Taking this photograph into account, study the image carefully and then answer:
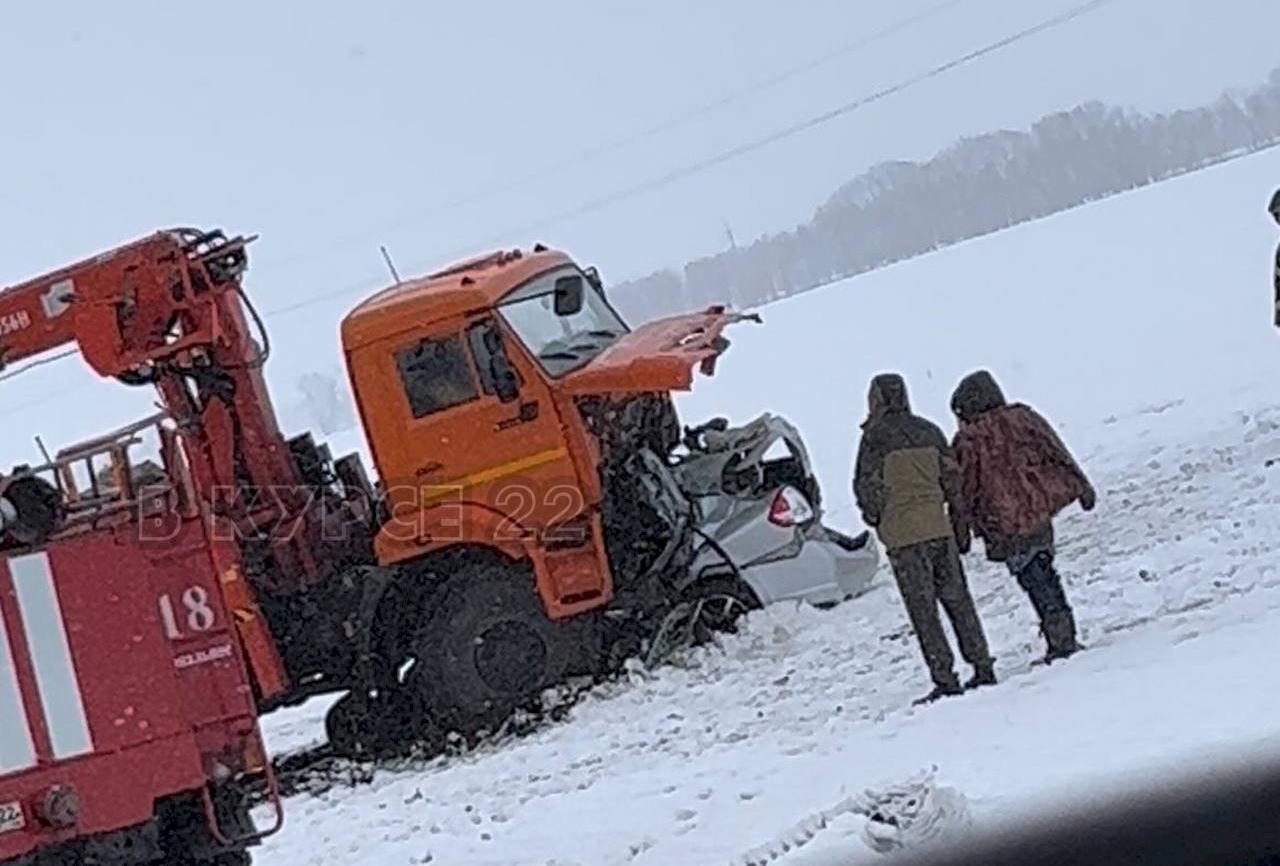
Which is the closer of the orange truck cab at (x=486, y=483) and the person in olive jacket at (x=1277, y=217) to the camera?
the orange truck cab at (x=486, y=483)

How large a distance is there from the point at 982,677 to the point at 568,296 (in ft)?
14.2

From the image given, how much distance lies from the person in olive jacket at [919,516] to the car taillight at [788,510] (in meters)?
2.70

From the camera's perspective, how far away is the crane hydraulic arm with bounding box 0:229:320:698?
11484mm

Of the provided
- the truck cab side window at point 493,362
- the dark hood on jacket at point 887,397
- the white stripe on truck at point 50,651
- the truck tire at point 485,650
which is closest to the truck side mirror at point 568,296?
the truck cab side window at point 493,362

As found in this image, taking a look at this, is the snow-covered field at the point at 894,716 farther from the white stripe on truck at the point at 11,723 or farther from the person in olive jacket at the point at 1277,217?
the white stripe on truck at the point at 11,723

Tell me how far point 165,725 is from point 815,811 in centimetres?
270

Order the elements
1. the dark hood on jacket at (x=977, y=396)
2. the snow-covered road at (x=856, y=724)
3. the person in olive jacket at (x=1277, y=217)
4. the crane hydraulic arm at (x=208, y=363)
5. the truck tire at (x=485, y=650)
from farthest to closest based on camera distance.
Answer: the person in olive jacket at (x=1277, y=217), the truck tire at (x=485, y=650), the crane hydraulic arm at (x=208, y=363), the dark hood on jacket at (x=977, y=396), the snow-covered road at (x=856, y=724)

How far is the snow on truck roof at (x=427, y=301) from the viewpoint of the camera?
12398 millimetres

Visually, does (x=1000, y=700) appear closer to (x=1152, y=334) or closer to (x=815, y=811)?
(x=815, y=811)

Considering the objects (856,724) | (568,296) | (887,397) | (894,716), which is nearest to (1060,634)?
(894,716)

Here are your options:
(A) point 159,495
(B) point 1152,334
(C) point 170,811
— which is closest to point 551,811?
(C) point 170,811

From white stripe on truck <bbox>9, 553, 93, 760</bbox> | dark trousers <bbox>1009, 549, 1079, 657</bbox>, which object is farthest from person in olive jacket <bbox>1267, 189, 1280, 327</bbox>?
white stripe on truck <bbox>9, 553, 93, 760</bbox>

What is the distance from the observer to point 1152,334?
3042 centimetres

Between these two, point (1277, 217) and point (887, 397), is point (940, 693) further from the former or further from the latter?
point (1277, 217)
